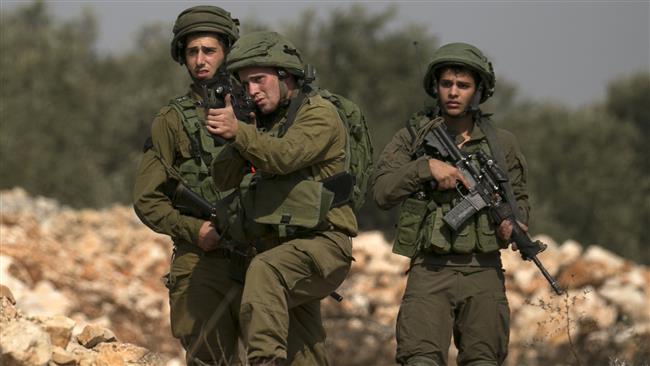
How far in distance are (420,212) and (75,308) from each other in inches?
263

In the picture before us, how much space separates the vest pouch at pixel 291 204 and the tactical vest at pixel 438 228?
2.60ft

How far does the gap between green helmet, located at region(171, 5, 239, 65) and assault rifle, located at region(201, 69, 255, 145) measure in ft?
2.61

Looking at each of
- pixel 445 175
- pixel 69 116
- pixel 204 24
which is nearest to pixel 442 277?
pixel 445 175

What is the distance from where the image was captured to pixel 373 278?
1670 cm

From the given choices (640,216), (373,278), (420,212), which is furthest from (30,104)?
(420,212)

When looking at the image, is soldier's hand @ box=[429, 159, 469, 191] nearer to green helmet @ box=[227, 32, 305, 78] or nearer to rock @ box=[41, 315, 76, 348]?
green helmet @ box=[227, 32, 305, 78]

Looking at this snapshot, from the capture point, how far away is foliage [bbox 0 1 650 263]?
34.1 metres

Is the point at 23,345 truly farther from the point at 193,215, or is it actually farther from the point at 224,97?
the point at 224,97

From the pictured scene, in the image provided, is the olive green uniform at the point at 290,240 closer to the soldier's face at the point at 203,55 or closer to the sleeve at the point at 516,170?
the soldier's face at the point at 203,55

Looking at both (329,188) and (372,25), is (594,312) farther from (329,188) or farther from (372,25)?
(372,25)

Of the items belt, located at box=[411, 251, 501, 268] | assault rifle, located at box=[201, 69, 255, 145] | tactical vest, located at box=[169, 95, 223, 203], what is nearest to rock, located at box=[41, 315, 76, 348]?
tactical vest, located at box=[169, 95, 223, 203]

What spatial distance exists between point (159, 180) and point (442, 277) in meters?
1.52

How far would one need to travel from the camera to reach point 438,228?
724 cm

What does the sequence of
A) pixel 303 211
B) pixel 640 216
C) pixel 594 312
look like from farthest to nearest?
pixel 640 216
pixel 594 312
pixel 303 211
